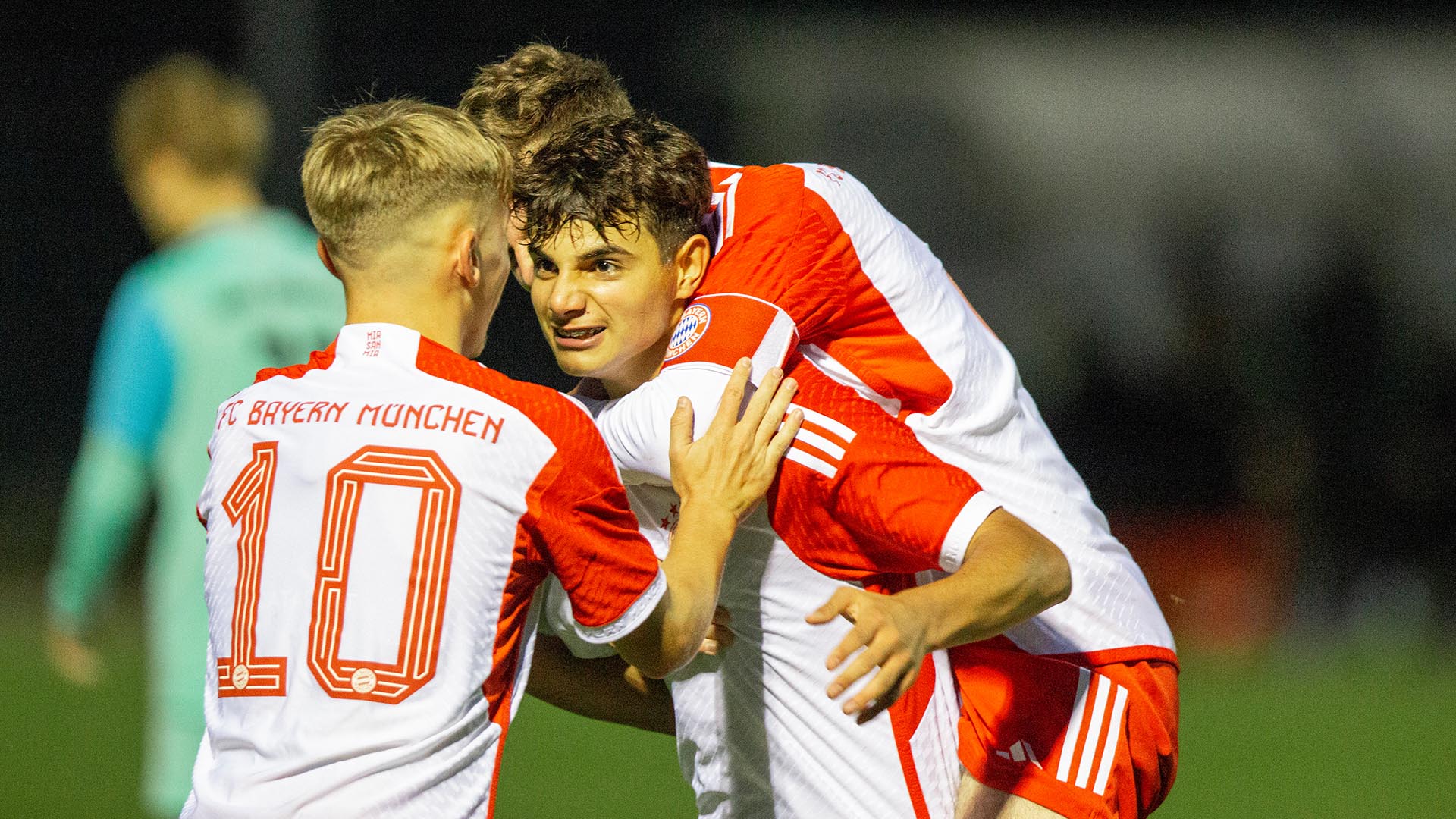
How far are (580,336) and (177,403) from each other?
2.07 m

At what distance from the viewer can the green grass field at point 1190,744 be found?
6.54m

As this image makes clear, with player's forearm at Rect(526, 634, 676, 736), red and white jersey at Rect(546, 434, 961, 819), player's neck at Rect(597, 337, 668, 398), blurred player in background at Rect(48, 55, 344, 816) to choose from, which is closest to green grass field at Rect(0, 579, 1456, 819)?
blurred player in background at Rect(48, 55, 344, 816)

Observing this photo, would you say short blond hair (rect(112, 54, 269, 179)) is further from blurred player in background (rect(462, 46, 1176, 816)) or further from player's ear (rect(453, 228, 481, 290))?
player's ear (rect(453, 228, 481, 290))

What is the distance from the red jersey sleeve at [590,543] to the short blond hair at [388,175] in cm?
40

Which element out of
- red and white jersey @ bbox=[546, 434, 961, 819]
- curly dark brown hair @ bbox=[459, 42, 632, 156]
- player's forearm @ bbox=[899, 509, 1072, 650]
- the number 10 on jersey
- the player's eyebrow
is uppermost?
curly dark brown hair @ bbox=[459, 42, 632, 156]

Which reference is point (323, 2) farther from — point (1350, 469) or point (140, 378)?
point (1350, 469)

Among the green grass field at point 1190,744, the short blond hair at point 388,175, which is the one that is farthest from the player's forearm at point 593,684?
the green grass field at point 1190,744

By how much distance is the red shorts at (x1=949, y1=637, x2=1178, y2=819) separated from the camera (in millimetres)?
2721

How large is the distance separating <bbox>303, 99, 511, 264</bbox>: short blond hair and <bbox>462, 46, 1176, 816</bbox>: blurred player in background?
353 mm

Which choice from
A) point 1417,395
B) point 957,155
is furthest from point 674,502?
point 957,155

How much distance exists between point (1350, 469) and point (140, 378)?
819 cm

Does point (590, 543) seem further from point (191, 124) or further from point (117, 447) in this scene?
point (191, 124)

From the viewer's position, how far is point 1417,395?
1095 centimetres

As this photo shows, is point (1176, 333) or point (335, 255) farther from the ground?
point (335, 255)
